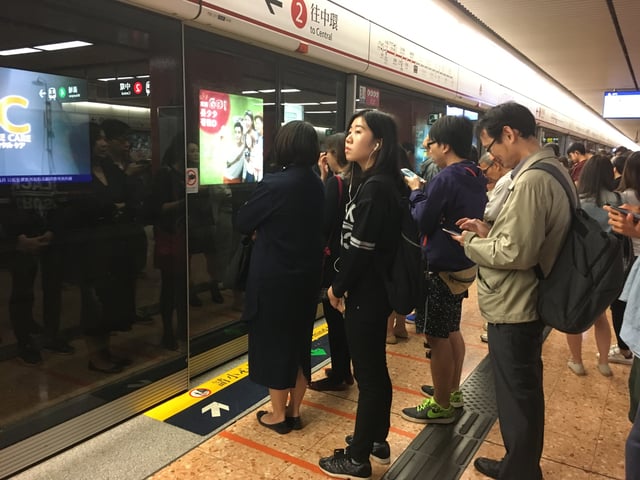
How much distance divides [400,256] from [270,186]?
688 millimetres

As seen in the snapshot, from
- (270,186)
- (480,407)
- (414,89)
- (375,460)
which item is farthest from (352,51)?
(375,460)

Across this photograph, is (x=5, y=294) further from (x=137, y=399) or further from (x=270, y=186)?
(x=270, y=186)

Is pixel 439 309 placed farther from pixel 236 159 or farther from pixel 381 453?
pixel 236 159

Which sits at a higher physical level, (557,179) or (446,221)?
(557,179)

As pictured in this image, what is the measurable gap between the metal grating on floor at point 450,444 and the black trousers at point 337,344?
629 mm

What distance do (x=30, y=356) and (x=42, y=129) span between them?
1.02 meters

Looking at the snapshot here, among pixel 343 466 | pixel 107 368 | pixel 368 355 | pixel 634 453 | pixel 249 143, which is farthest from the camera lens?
pixel 249 143

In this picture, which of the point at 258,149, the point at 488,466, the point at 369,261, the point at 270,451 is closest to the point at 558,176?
the point at 369,261

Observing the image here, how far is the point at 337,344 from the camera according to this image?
9.80ft

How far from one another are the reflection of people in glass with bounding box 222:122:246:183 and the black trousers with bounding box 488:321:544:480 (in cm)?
203

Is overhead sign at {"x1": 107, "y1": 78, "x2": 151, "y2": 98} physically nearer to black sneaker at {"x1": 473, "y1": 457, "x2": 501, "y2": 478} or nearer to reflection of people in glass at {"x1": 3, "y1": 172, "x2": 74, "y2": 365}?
reflection of people in glass at {"x1": 3, "y1": 172, "x2": 74, "y2": 365}

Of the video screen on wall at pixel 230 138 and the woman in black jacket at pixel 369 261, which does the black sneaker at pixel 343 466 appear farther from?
A: the video screen on wall at pixel 230 138


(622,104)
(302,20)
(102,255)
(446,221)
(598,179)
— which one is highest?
(622,104)

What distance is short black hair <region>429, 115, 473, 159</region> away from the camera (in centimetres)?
247
